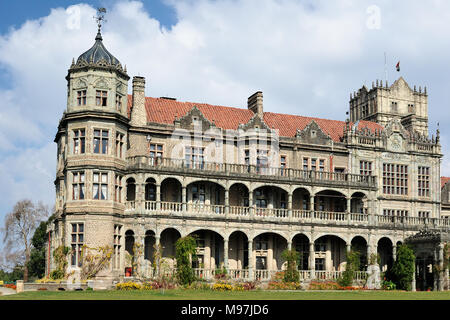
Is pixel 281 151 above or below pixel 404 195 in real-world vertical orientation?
above

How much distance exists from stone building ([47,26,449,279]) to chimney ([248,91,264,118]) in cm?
17

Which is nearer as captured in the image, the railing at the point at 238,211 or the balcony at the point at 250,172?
the balcony at the point at 250,172

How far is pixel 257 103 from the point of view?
51625 millimetres

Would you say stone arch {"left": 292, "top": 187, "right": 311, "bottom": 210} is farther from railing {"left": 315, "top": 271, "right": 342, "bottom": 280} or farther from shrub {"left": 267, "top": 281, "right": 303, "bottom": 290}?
shrub {"left": 267, "top": 281, "right": 303, "bottom": 290}

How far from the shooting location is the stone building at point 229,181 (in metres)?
42.1

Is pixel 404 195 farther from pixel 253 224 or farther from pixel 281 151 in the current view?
pixel 253 224

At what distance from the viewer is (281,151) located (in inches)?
1956

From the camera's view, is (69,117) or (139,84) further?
(139,84)

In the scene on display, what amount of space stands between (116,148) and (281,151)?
1359 cm

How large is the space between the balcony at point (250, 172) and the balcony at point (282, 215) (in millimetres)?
2271

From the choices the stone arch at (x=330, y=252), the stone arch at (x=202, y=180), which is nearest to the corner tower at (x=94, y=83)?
the stone arch at (x=202, y=180)

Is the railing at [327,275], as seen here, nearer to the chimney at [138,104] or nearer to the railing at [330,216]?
the railing at [330,216]

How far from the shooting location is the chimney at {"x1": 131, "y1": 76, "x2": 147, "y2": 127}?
149ft
